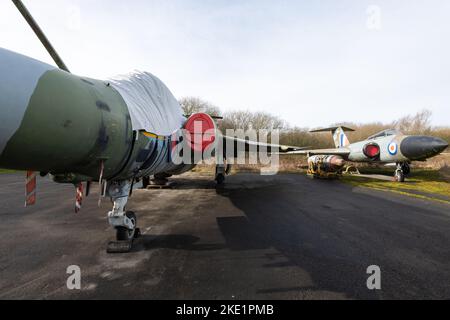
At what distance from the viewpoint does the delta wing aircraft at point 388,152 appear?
10.7 metres

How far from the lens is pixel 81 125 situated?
1820mm

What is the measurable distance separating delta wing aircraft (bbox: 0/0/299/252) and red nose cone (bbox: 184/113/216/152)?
1.54 feet

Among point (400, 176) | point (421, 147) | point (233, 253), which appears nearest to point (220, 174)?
point (233, 253)

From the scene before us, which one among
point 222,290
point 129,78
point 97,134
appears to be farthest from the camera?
point 129,78

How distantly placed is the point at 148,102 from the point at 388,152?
14.0 metres

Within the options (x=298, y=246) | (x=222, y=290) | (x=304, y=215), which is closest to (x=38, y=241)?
(x=222, y=290)

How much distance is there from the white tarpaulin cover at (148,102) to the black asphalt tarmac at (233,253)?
1.96 m

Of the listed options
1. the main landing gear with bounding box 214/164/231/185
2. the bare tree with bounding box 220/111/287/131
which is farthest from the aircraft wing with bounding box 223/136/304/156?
the bare tree with bounding box 220/111/287/131

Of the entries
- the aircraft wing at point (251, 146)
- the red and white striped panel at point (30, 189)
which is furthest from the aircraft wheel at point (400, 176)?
the red and white striped panel at point (30, 189)

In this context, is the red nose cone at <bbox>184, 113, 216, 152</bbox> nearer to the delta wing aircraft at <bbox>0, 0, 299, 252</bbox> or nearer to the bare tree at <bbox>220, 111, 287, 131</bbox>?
the delta wing aircraft at <bbox>0, 0, 299, 252</bbox>

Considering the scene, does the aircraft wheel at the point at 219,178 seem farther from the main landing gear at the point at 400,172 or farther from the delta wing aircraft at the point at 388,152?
the main landing gear at the point at 400,172

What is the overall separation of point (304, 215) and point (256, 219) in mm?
1352
